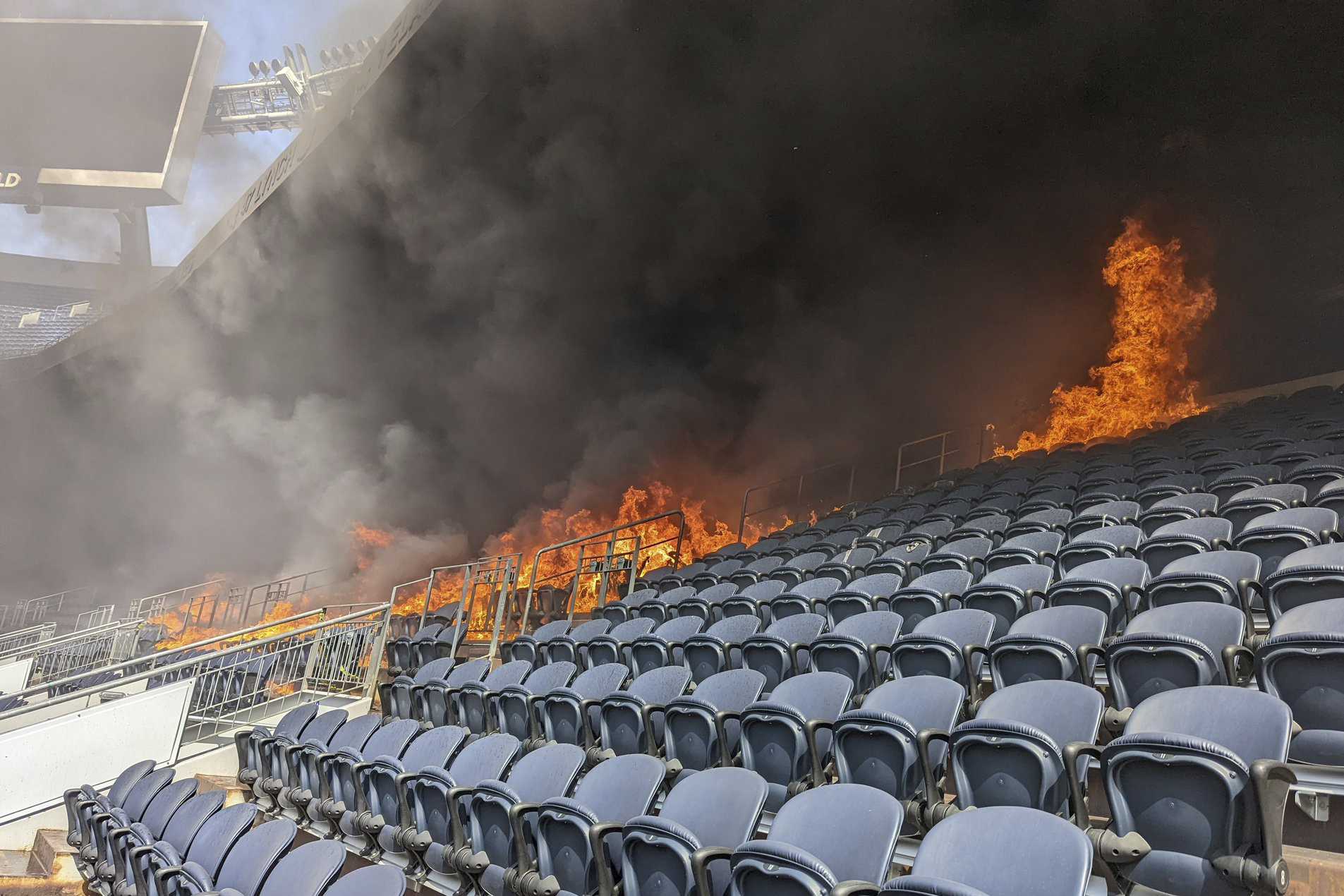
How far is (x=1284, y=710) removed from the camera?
2.78 m

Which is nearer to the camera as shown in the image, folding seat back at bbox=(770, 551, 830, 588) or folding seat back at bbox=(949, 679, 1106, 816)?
folding seat back at bbox=(949, 679, 1106, 816)

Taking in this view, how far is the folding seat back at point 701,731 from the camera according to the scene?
14.1 feet

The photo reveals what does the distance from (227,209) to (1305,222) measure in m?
20.6

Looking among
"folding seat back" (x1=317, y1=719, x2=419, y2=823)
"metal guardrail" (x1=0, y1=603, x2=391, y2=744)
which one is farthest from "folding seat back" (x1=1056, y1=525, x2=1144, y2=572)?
"metal guardrail" (x1=0, y1=603, x2=391, y2=744)

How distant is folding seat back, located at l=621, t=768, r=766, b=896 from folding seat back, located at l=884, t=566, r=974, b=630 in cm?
241

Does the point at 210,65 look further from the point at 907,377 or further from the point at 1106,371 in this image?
the point at 1106,371

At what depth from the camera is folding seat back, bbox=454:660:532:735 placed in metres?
5.99

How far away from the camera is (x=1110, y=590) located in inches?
189

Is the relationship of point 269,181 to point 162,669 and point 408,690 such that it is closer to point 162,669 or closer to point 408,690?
point 162,669

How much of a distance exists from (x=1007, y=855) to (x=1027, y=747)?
0.66 metres

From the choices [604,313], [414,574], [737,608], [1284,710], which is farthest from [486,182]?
[1284,710]

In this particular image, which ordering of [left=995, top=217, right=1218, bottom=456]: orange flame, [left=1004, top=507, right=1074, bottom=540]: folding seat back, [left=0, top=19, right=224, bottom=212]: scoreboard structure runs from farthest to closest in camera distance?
[left=0, top=19, right=224, bottom=212]: scoreboard structure, [left=995, top=217, right=1218, bottom=456]: orange flame, [left=1004, top=507, right=1074, bottom=540]: folding seat back

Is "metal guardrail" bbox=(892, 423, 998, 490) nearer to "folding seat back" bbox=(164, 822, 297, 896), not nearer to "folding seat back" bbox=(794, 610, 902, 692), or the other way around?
"folding seat back" bbox=(794, 610, 902, 692)

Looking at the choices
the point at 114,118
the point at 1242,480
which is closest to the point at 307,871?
the point at 1242,480
